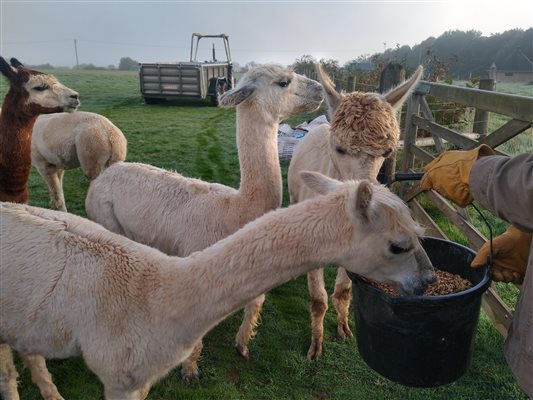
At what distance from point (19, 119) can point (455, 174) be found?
13.9 ft

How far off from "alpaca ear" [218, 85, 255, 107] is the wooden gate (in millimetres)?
2021

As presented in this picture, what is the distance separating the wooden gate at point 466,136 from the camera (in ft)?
10.8

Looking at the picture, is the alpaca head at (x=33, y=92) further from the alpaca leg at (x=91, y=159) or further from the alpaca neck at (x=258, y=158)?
the alpaca neck at (x=258, y=158)

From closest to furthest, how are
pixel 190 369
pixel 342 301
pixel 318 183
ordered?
pixel 318 183 → pixel 190 369 → pixel 342 301

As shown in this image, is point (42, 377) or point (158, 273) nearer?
point (158, 273)

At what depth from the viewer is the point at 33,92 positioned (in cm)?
454

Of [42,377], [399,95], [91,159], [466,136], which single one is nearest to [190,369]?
[42,377]

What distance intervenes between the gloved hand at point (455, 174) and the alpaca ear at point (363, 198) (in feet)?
1.46

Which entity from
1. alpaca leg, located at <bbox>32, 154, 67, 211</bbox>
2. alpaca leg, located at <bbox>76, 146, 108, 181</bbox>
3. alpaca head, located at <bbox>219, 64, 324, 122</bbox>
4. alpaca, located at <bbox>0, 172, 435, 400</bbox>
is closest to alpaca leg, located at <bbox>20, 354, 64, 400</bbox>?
alpaca, located at <bbox>0, 172, 435, 400</bbox>

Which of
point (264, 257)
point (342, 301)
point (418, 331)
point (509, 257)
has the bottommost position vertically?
point (342, 301)

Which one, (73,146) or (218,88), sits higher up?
(218,88)

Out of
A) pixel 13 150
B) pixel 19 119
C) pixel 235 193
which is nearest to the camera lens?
pixel 235 193

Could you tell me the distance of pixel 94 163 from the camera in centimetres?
641

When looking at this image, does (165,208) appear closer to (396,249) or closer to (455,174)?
(396,249)
